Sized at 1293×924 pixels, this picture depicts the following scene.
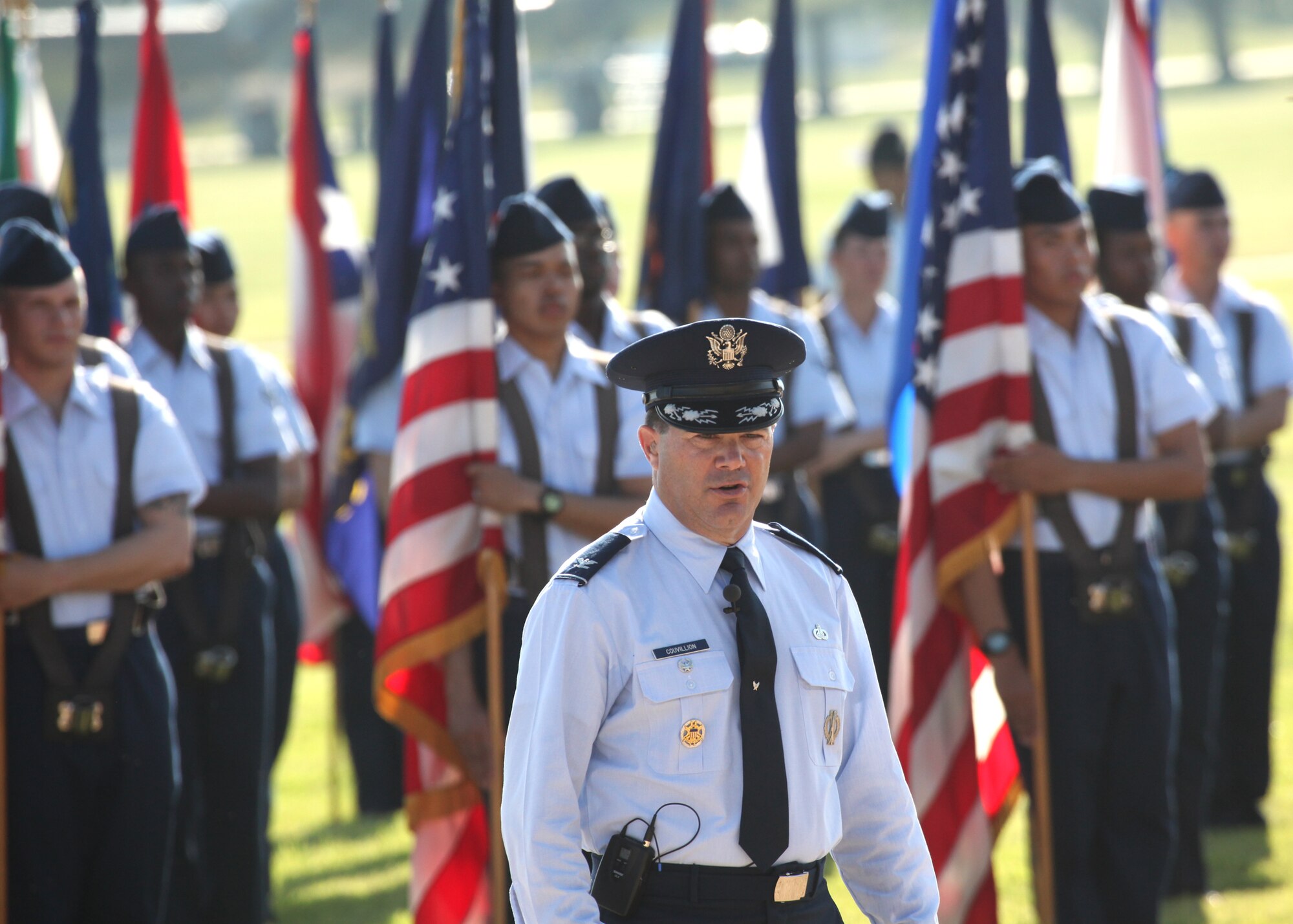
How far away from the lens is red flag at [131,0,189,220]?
9.02 m

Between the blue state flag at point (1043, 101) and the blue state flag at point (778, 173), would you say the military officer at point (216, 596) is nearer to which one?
the blue state flag at point (778, 173)

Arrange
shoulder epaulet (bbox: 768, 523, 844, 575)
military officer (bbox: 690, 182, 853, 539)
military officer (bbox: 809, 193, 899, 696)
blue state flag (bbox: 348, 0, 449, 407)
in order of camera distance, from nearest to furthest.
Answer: shoulder epaulet (bbox: 768, 523, 844, 575)
blue state flag (bbox: 348, 0, 449, 407)
military officer (bbox: 690, 182, 853, 539)
military officer (bbox: 809, 193, 899, 696)

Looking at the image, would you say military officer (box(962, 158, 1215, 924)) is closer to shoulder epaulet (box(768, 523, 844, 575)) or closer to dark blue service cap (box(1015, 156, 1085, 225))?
dark blue service cap (box(1015, 156, 1085, 225))

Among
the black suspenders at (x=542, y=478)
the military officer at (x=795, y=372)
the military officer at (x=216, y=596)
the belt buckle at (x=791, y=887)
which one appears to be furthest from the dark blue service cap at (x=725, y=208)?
the belt buckle at (x=791, y=887)

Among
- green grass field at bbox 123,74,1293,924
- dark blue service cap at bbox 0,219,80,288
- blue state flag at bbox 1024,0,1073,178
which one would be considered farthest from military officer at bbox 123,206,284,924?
blue state flag at bbox 1024,0,1073,178

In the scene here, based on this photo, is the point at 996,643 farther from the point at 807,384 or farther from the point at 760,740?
the point at 760,740

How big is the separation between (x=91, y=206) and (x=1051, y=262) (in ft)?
13.0

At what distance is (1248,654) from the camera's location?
8461mm

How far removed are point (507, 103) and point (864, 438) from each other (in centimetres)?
272

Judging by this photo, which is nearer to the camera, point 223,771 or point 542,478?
point 542,478

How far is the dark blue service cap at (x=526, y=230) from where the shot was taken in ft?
19.9

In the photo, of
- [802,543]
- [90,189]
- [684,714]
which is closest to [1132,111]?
[90,189]

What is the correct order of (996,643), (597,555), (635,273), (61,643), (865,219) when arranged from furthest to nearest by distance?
1. (635,273)
2. (865,219)
3. (996,643)
4. (61,643)
5. (597,555)

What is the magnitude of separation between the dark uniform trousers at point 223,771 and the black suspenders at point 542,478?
54.7 inches
